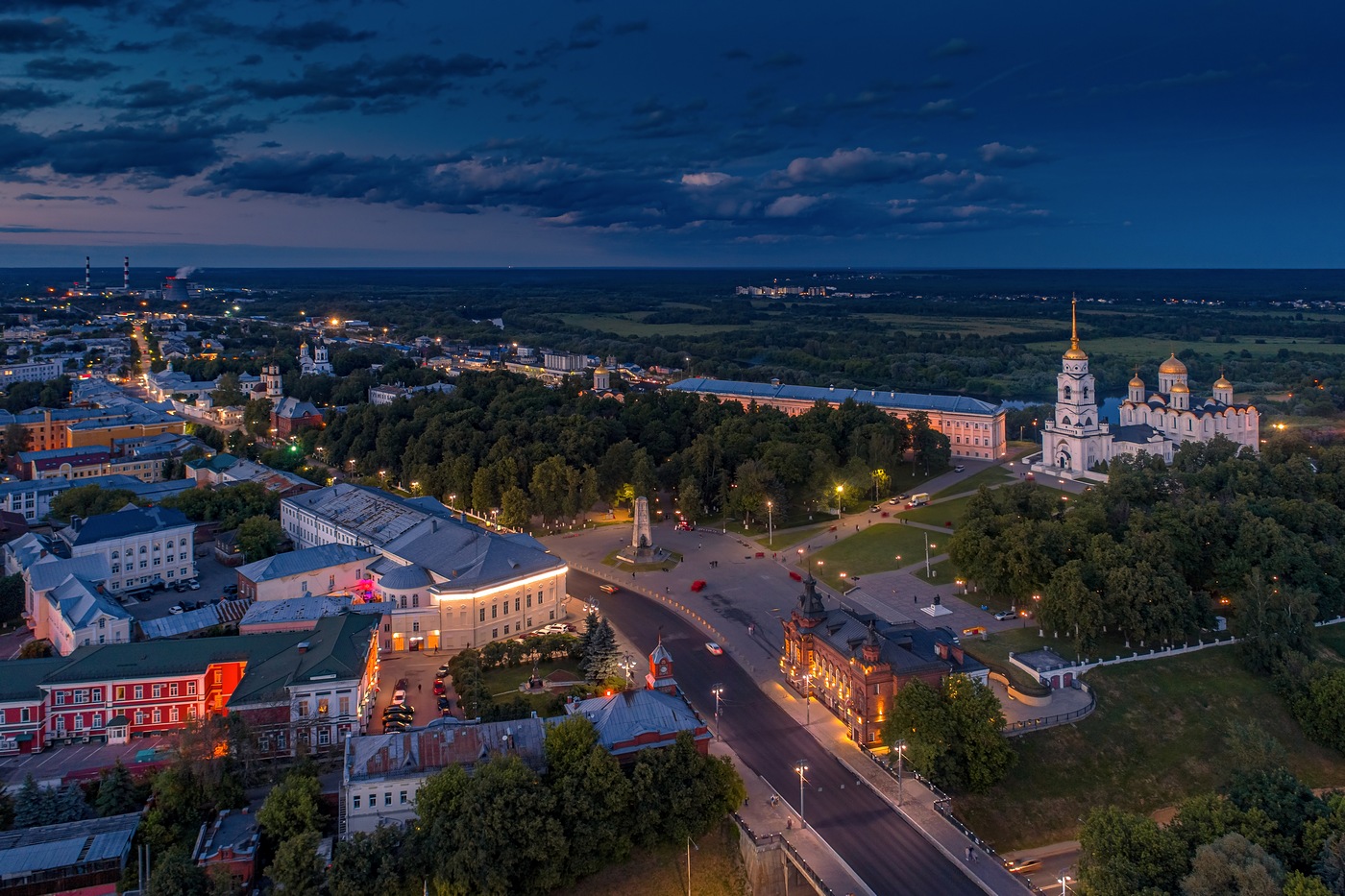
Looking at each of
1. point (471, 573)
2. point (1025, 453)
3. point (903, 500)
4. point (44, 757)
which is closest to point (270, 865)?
point (44, 757)

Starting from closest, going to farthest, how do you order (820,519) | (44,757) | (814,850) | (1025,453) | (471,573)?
(814,850) → (44,757) → (471,573) → (820,519) → (1025,453)

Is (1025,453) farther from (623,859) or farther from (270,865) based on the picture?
(270,865)

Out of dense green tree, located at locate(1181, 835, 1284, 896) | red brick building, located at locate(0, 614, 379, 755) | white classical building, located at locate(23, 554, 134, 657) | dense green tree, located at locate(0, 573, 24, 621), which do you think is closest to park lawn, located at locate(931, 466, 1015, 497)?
dense green tree, located at locate(1181, 835, 1284, 896)

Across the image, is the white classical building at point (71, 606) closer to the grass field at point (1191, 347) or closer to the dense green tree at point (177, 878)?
the dense green tree at point (177, 878)

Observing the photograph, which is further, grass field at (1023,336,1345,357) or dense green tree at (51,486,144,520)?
grass field at (1023,336,1345,357)

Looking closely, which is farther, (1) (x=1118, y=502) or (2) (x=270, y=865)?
(1) (x=1118, y=502)

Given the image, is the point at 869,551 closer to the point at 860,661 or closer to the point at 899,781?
the point at 860,661

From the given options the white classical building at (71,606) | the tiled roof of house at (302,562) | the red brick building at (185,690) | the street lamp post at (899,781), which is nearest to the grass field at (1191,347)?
→ the street lamp post at (899,781)

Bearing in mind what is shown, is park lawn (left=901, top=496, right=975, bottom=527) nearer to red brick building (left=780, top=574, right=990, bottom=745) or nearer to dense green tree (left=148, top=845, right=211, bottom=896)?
red brick building (left=780, top=574, right=990, bottom=745)
